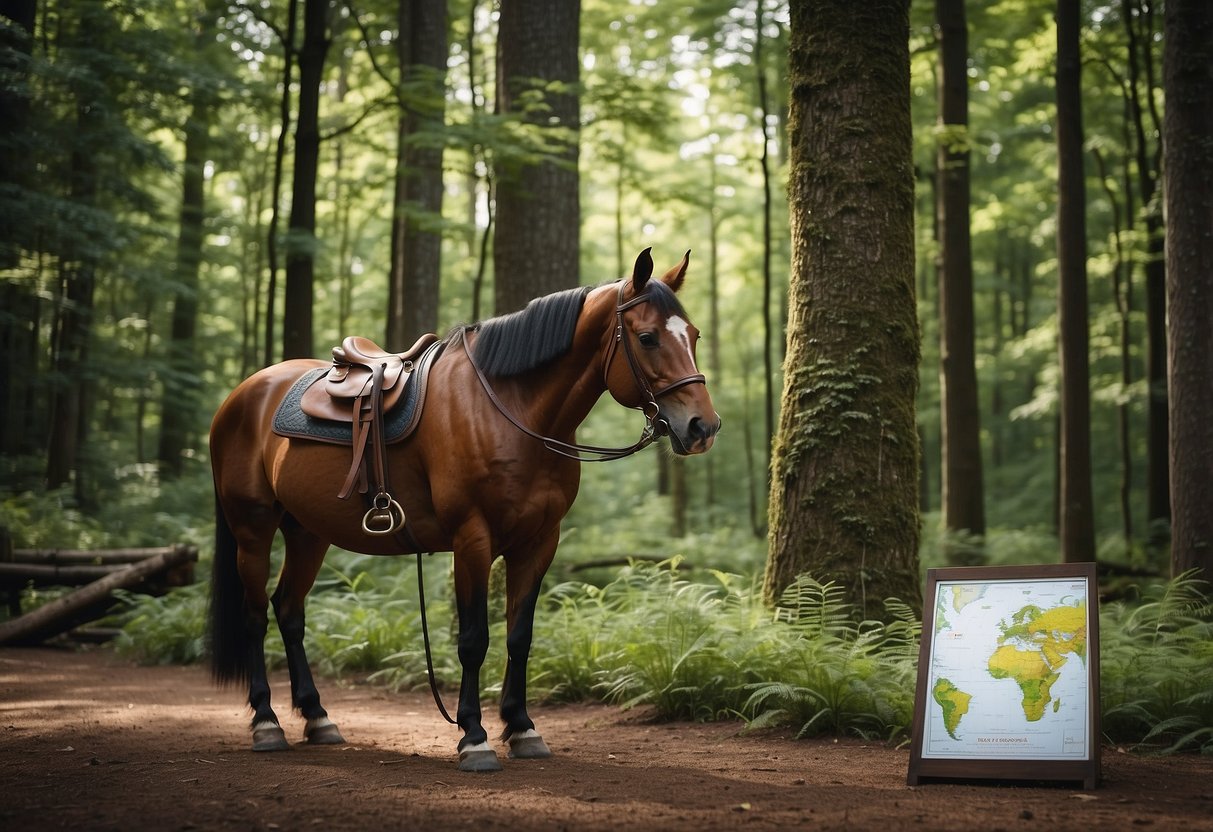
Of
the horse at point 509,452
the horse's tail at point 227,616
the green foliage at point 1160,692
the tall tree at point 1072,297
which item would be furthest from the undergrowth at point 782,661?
the tall tree at point 1072,297

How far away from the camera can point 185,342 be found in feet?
67.9

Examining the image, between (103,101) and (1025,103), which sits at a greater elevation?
(1025,103)

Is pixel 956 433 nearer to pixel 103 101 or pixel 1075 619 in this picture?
pixel 1075 619

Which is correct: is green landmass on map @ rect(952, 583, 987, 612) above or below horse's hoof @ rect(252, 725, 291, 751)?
above

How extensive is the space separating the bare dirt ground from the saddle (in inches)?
51.4

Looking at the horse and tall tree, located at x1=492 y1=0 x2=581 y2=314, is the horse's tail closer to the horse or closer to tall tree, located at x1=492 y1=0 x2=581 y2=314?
the horse

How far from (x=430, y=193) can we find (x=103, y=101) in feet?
18.2

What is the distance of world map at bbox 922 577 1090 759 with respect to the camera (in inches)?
162

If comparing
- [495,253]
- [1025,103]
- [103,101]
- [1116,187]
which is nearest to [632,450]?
[495,253]

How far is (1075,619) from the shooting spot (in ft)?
14.0

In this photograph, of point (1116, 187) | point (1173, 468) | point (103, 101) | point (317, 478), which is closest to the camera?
point (317, 478)

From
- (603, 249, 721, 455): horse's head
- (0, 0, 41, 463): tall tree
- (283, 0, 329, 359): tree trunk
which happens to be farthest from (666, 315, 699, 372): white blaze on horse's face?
(0, 0, 41, 463): tall tree

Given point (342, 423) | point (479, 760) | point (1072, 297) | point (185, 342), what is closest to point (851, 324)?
point (342, 423)

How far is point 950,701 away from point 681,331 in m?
2.13
